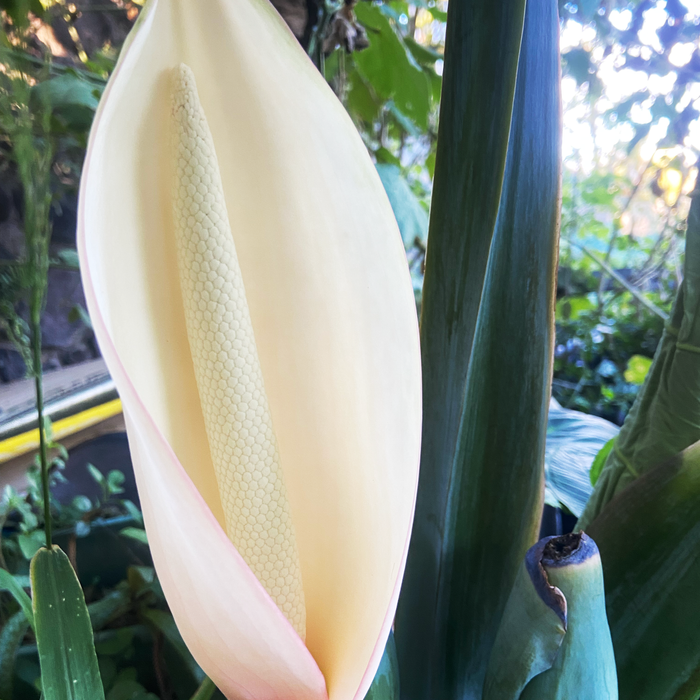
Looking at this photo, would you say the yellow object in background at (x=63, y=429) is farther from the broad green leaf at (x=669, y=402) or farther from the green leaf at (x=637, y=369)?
the green leaf at (x=637, y=369)

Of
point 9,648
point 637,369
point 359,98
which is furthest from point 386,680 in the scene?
point 637,369

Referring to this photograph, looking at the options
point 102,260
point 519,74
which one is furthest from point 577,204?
point 102,260

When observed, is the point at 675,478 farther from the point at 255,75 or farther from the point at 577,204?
the point at 577,204

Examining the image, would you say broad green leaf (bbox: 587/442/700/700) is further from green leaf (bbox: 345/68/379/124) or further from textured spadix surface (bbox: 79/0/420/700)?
green leaf (bbox: 345/68/379/124)

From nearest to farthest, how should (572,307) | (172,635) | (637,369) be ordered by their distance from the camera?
1. (172,635)
2. (637,369)
3. (572,307)

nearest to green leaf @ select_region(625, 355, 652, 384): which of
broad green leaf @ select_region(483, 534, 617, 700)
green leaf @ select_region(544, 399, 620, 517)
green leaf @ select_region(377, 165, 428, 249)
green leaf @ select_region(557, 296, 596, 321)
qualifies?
green leaf @ select_region(557, 296, 596, 321)

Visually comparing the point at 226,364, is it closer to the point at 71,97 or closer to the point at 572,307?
the point at 71,97
